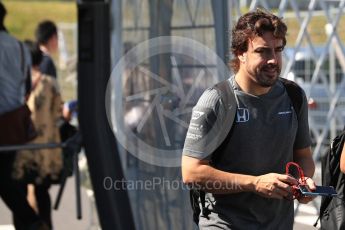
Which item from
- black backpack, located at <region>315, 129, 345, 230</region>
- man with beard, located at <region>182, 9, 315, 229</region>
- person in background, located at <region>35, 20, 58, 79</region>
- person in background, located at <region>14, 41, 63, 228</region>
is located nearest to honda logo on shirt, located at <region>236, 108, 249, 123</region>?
man with beard, located at <region>182, 9, 315, 229</region>

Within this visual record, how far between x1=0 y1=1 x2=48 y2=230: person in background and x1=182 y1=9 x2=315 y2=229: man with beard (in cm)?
254

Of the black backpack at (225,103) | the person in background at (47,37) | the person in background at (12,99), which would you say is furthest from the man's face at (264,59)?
the person in background at (47,37)

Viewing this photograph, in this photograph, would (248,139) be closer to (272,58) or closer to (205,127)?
(205,127)

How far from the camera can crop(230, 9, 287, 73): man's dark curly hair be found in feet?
12.3

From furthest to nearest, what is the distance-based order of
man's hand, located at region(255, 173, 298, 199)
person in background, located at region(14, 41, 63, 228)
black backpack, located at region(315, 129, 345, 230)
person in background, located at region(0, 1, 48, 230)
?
person in background, located at region(14, 41, 63, 228)
person in background, located at region(0, 1, 48, 230)
black backpack, located at region(315, 129, 345, 230)
man's hand, located at region(255, 173, 298, 199)

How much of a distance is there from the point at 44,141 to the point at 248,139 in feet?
13.1

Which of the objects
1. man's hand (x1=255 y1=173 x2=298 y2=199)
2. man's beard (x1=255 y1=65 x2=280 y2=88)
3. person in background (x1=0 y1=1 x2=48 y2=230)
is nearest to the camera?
man's hand (x1=255 y1=173 x2=298 y2=199)

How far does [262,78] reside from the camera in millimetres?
3699

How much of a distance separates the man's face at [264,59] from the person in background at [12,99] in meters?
2.81

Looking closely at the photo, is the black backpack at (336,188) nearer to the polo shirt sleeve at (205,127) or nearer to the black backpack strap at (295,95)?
the black backpack strap at (295,95)

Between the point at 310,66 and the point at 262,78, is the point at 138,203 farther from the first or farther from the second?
the point at 310,66

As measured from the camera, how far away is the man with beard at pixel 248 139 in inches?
146

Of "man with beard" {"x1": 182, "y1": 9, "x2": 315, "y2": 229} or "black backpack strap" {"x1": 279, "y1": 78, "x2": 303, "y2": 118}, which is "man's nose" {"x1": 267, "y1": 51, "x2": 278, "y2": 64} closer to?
"man with beard" {"x1": 182, "y1": 9, "x2": 315, "y2": 229}

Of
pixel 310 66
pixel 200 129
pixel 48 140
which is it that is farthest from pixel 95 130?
pixel 310 66
